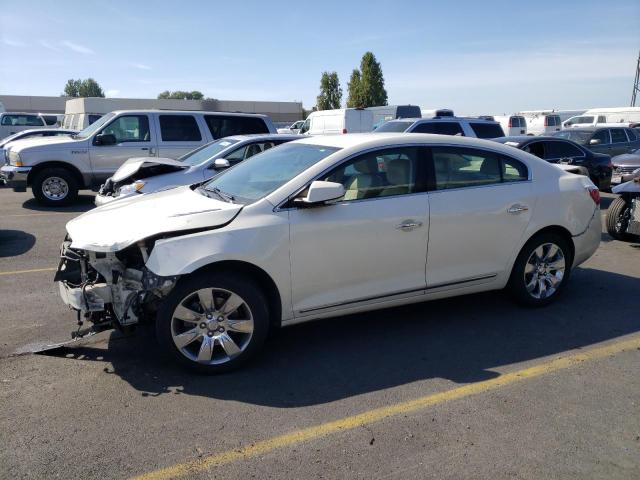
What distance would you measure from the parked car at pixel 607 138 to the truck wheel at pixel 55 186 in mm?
13358

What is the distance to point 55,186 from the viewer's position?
37.4ft

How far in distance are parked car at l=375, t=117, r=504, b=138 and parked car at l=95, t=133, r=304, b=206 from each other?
5534 millimetres

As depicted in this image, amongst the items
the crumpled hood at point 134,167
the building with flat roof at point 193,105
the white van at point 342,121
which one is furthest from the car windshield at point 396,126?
the building with flat roof at point 193,105

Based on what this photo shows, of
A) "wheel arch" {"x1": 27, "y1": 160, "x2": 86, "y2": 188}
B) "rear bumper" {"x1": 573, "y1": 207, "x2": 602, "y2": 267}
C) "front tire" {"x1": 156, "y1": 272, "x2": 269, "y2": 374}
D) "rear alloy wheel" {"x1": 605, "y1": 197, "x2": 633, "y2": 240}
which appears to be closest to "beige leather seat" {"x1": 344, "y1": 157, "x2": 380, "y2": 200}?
"front tire" {"x1": 156, "y1": 272, "x2": 269, "y2": 374}

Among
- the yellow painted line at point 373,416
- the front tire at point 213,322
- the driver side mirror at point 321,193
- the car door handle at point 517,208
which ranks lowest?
the yellow painted line at point 373,416

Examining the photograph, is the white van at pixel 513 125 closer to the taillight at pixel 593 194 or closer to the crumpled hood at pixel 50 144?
the crumpled hood at pixel 50 144

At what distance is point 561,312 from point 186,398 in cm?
367

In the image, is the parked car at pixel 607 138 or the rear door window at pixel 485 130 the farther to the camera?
the parked car at pixel 607 138

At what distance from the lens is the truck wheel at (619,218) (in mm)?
8234

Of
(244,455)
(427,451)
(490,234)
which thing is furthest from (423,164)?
(244,455)

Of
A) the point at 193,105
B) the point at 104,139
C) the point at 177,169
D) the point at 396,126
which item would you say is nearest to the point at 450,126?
the point at 396,126

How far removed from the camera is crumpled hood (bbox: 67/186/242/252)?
3.77 meters

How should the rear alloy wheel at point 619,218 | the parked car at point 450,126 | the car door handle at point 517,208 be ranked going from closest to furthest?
the car door handle at point 517,208 → the rear alloy wheel at point 619,218 → the parked car at point 450,126

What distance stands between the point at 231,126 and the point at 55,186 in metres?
3.93
